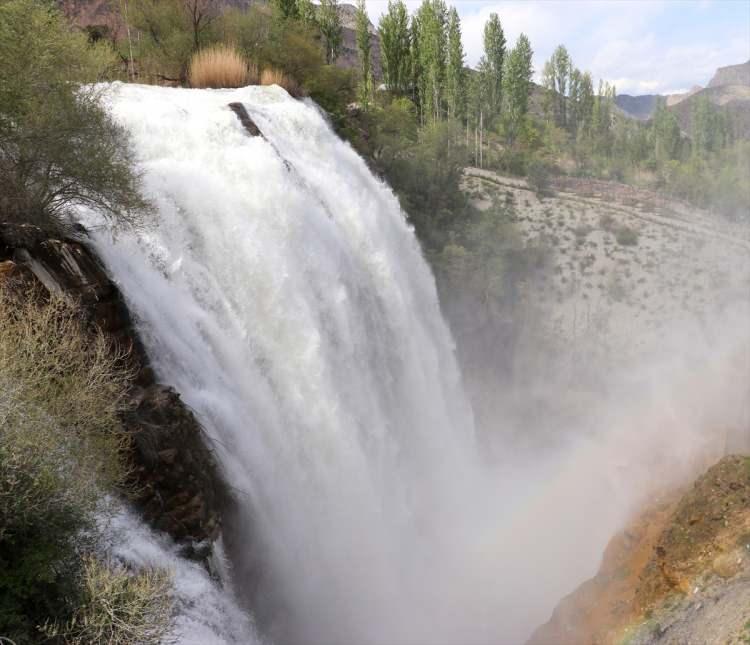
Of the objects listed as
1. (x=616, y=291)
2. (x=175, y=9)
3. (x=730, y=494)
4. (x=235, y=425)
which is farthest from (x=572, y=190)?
(x=235, y=425)

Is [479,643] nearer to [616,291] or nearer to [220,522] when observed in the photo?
[220,522]

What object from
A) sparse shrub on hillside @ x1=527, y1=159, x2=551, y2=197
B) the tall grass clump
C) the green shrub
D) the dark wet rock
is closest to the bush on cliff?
the dark wet rock

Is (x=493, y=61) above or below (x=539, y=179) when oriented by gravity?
above

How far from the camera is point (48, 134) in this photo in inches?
304

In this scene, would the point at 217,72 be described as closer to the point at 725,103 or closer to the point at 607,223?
the point at 607,223

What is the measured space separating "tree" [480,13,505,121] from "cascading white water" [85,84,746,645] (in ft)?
148

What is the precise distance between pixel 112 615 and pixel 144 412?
10.1 feet

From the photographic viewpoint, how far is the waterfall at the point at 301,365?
9.35m

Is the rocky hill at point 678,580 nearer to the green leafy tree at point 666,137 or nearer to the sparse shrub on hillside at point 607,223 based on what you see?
the sparse shrub on hillside at point 607,223

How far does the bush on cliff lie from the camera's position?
758cm

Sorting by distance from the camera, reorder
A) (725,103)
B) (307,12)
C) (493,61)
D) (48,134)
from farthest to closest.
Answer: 1. (725,103)
2. (493,61)
3. (307,12)
4. (48,134)

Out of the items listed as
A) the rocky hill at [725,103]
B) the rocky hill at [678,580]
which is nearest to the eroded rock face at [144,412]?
the rocky hill at [678,580]

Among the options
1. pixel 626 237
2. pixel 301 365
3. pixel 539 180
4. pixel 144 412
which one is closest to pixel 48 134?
pixel 144 412

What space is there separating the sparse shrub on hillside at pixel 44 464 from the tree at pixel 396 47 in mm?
52095
